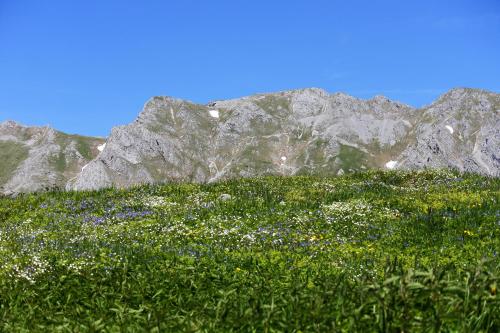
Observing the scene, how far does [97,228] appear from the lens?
676 inches

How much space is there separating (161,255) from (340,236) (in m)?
6.01

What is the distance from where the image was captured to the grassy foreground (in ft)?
14.1

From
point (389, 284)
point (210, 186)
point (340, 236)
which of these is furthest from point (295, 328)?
point (210, 186)

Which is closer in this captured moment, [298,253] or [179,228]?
[298,253]

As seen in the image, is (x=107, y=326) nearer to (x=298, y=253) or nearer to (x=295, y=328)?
(x=295, y=328)

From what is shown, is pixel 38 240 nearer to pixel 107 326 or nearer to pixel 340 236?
pixel 340 236

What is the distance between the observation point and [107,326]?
191 inches

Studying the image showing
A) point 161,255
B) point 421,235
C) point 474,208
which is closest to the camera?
point 161,255

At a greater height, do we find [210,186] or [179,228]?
[210,186]

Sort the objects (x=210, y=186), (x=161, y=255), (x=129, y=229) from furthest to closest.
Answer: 1. (x=210, y=186)
2. (x=129, y=229)
3. (x=161, y=255)

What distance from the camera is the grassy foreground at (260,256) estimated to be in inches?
169

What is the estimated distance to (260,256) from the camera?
13008 mm

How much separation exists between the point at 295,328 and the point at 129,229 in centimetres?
1334

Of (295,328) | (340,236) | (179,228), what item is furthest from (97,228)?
(295,328)
